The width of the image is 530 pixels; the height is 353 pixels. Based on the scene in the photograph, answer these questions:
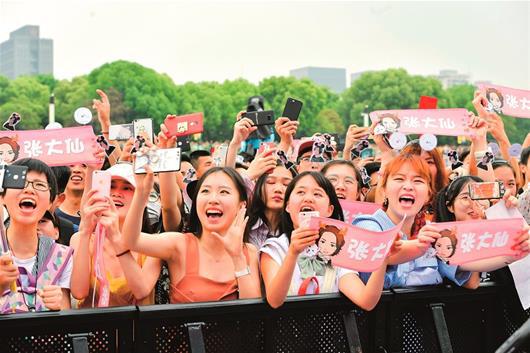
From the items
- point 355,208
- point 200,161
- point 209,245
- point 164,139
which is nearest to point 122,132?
point 164,139

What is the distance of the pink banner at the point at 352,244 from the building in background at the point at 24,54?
Answer: 14804 cm

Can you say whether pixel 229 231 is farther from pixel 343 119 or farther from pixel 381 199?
pixel 343 119

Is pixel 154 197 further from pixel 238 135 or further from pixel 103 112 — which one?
pixel 238 135

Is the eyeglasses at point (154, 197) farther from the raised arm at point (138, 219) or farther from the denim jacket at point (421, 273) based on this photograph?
the denim jacket at point (421, 273)

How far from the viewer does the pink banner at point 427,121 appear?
5902mm

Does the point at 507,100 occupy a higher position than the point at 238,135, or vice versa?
the point at 507,100

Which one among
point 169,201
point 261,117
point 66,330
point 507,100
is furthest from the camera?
point 507,100

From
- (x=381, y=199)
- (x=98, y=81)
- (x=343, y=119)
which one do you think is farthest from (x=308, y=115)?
(x=381, y=199)

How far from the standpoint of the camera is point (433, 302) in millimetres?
3777

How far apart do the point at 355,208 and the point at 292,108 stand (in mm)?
1400

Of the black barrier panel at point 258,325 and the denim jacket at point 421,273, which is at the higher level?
the denim jacket at point 421,273

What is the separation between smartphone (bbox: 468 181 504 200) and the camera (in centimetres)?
Answer: 394

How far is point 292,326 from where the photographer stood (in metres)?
3.49

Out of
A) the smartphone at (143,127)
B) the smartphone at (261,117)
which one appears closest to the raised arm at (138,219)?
the smartphone at (143,127)
